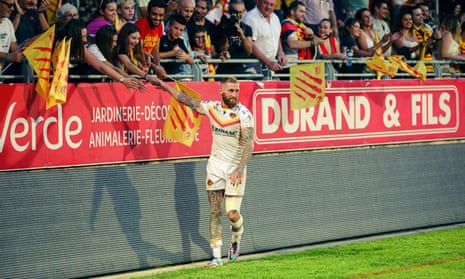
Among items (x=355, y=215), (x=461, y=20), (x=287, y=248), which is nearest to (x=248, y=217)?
(x=287, y=248)

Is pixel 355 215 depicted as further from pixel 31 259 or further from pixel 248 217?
pixel 31 259

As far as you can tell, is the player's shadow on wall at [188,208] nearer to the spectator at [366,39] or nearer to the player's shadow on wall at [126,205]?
the player's shadow on wall at [126,205]

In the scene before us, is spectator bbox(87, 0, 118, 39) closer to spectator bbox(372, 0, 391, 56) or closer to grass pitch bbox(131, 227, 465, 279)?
grass pitch bbox(131, 227, 465, 279)

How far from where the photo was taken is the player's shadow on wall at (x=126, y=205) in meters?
14.0

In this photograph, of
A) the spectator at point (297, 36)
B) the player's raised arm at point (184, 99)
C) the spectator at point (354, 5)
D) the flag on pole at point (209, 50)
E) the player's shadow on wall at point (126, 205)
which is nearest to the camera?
the player's shadow on wall at point (126, 205)

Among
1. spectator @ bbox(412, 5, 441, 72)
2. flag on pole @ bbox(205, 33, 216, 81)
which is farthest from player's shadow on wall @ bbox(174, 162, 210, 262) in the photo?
spectator @ bbox(412, 5, 441, 72)

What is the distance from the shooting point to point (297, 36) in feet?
57.7

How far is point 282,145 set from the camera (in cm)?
1680

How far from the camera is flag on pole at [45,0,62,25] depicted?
14.0 meters

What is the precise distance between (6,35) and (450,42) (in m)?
9.68

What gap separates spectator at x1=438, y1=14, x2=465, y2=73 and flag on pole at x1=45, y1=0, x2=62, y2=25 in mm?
8730

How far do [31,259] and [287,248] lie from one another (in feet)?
15.7

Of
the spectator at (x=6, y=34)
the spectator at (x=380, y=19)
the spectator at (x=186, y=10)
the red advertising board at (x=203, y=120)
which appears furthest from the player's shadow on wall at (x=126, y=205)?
the spectator at (x=380, y=19)

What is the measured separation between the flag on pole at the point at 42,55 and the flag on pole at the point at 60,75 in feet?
0.38
